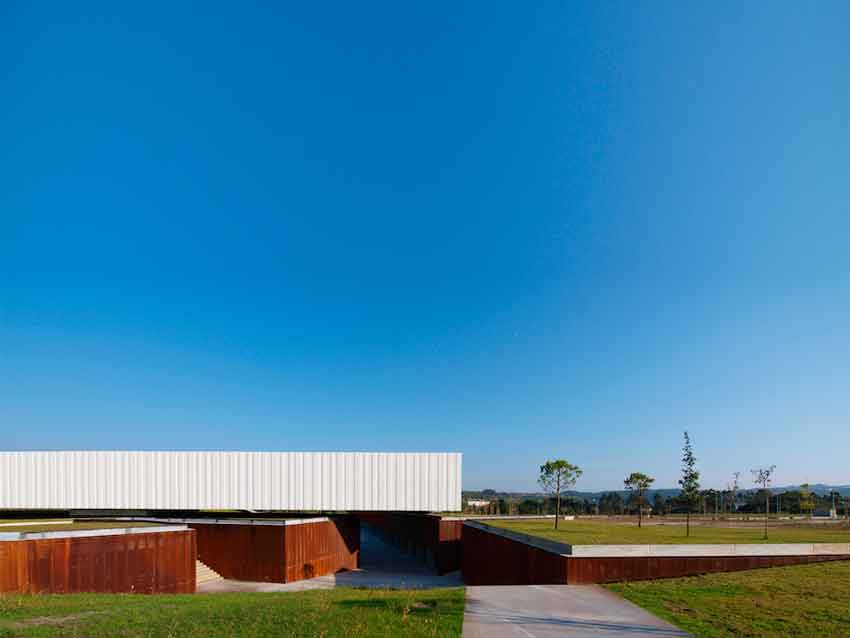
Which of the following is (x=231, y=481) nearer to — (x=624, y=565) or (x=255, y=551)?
(x=255, y=551)

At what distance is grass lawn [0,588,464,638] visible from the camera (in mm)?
9109

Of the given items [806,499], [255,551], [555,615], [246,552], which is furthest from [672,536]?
[806,499]

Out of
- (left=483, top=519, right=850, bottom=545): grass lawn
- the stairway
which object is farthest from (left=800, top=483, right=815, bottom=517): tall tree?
the stairway

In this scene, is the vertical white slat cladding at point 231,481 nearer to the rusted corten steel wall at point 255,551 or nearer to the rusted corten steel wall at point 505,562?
the rusted corten steel wall at point 505,562

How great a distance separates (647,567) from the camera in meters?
14.4

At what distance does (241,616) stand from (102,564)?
9.39m

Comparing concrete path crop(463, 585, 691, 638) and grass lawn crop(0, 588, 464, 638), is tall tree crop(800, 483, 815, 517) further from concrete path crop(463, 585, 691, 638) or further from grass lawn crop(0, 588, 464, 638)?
grass lawn crop(0, 588, 464, 638)

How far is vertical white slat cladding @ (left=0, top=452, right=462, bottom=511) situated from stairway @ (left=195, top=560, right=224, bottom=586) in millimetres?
7111

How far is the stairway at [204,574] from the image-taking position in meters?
22.3

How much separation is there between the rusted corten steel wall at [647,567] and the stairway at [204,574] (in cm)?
1472

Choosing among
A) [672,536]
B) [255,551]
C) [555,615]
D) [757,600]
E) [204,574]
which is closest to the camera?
[555,615]

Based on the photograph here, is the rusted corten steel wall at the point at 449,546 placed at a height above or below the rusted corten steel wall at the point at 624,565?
below

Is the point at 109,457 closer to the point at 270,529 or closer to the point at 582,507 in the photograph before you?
the point at 270,529

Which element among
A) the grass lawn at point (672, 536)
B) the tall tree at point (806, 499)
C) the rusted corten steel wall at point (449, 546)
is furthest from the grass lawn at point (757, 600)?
the tall tree at point (806, 499)
